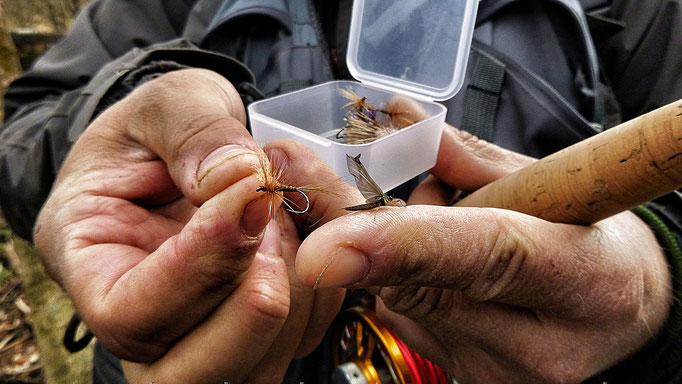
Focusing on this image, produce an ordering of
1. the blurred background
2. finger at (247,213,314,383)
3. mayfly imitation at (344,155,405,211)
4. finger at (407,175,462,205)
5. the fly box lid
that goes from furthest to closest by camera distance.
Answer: the blurred background → finger at (407,175,462,205) → the fly box lid → finger at (247,213,314,383) → mayfly imitation at (344,155,405,211)

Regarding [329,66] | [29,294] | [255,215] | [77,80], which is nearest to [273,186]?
[255,215]

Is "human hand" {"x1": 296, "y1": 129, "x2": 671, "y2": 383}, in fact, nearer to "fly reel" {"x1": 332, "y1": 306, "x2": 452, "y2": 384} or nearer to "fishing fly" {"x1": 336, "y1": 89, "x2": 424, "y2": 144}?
"fly reel" {"x1": 332, "y1": 306, "x2": 452, "y2": 384}

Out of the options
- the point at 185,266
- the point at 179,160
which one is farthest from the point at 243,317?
the point at 179,160

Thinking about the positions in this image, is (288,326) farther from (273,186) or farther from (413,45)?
(413,45)

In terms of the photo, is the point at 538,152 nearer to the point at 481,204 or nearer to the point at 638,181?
the point at 481,204

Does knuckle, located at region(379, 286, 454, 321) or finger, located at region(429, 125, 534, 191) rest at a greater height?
finger, located at region(429, 125, 534, 191)

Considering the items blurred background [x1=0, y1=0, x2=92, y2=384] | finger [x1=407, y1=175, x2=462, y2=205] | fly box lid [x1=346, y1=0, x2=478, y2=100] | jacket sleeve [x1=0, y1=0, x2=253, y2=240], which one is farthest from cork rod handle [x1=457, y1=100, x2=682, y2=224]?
blurred background [x1=0, y1=0, x2=92, y2=384]

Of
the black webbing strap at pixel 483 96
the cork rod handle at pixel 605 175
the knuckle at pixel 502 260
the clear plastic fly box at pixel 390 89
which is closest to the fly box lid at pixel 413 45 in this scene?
the clear plastic fly box at pixel 390 89

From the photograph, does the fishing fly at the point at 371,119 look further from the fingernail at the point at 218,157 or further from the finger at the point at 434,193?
the fingernail at the point at 218,157
